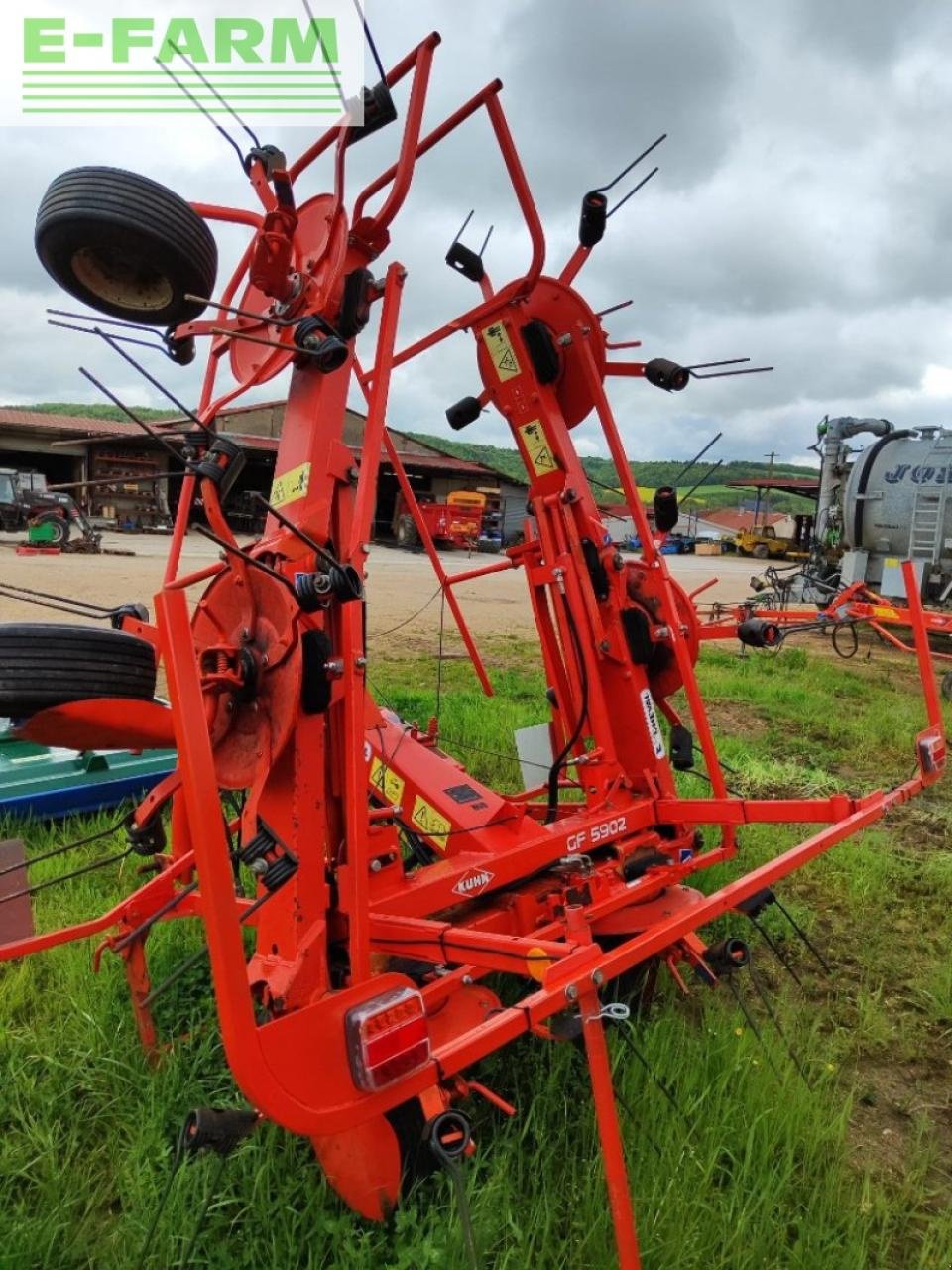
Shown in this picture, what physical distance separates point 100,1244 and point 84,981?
1037 millimetres

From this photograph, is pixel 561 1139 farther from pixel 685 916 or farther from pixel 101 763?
pixel 101 763

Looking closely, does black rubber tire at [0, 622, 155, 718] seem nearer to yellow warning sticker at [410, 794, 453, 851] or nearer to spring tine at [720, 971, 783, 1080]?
yellow warning sticker at [410, 794, 453, 851]

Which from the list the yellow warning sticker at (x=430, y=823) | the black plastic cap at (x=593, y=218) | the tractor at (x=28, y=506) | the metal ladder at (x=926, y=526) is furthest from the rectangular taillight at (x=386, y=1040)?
the tractor at (x=28, y=506)

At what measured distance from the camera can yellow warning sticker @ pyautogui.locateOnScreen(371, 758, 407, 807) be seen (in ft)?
9.92

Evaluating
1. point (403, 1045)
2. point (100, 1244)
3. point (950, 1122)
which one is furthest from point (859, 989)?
point (100, 1244)

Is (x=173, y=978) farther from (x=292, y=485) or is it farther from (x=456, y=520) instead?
(x=456, y=520)

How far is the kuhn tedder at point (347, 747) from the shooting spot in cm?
172

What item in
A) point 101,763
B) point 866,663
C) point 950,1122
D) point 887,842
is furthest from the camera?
point 866,663

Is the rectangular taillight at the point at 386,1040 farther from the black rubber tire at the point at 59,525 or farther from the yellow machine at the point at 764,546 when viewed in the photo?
the yellow machine at the point at 764,546

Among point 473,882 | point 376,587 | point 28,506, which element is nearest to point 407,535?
point 28,506

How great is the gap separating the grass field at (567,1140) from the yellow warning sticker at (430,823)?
74 cm

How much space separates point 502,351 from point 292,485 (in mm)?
1490

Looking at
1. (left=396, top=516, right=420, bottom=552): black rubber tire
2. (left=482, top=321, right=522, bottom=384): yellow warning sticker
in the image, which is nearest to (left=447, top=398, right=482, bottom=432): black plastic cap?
(left=482, top=321, right=522, bottom=384): yellow warning sticker

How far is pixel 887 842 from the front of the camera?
15.9 ft
